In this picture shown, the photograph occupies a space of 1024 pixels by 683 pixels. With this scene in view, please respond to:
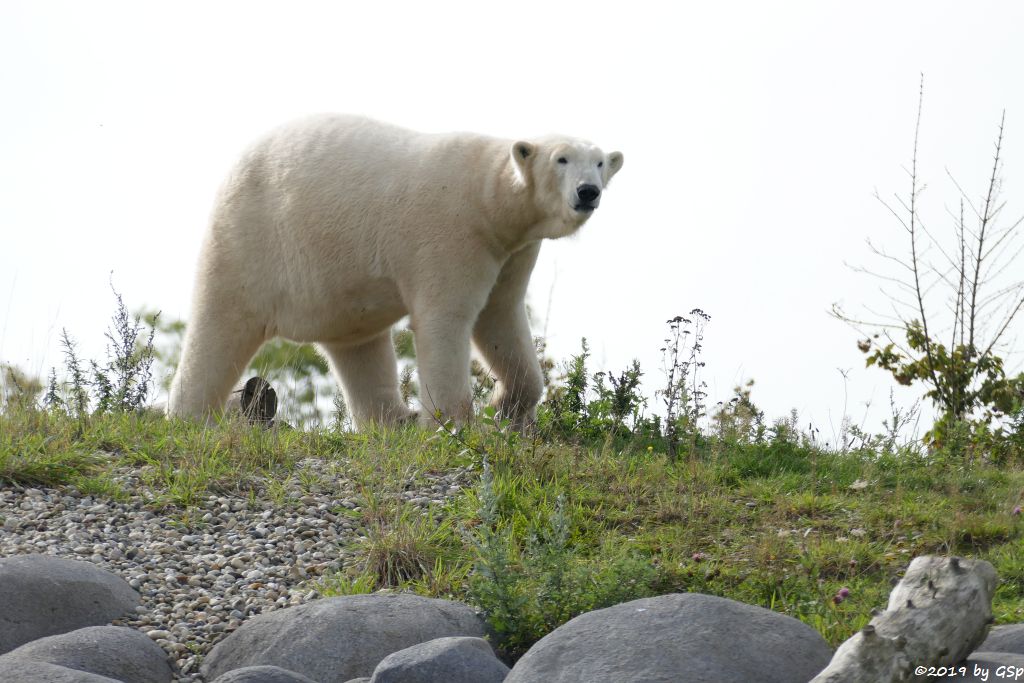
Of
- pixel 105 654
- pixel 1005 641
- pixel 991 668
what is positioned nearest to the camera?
pixel 991 668

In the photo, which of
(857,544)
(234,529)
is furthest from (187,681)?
(857,544)

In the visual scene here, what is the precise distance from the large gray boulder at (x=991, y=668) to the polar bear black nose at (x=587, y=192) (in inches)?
184

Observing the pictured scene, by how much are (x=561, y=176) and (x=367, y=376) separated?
9.14 ft

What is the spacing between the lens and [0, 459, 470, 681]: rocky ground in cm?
578

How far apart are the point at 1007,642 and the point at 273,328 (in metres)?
6.40

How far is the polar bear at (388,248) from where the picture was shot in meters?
8.80

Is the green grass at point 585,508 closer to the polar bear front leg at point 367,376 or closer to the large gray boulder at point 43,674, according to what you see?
the large gray boulder at point 43,674

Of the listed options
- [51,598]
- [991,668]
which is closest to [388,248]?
[51,598]

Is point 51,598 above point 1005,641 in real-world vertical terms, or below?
above

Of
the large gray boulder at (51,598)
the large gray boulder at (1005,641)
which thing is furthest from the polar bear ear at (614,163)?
the large gray boulder at (1005,641)

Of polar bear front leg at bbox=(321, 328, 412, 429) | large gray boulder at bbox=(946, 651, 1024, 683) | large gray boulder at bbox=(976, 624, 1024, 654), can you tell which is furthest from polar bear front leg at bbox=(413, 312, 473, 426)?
large gray boulder at bbox=(946, 651, 1024, 683)

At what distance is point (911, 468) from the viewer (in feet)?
25.7

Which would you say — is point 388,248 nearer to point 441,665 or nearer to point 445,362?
point 445,362

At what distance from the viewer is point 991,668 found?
14.1 feet
